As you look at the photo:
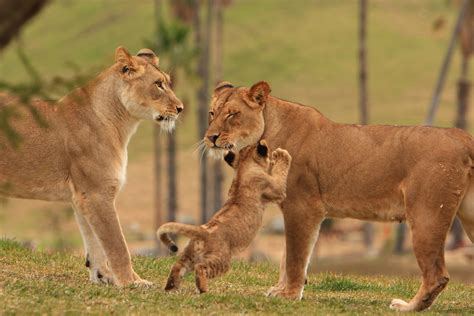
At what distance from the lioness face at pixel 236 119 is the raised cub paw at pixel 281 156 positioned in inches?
18.7

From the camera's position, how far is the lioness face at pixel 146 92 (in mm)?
11625

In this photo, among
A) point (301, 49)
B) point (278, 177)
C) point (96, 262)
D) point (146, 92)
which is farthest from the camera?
point (301, 49)

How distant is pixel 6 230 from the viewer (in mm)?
58969

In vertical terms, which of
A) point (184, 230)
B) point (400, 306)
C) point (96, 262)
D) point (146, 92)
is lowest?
point (400, 306)

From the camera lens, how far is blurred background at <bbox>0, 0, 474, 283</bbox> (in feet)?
176

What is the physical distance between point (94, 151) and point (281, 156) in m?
1.78

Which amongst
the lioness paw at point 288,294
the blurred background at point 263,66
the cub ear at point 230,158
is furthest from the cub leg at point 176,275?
the blurred background at point 263,66

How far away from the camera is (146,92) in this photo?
11.7 metres

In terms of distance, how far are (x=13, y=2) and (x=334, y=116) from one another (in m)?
73.9

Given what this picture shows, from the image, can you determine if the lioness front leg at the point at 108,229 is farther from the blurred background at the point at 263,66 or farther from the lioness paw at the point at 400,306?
the blurred background at the point at 263,66

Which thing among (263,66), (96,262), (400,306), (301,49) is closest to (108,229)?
(96,262)

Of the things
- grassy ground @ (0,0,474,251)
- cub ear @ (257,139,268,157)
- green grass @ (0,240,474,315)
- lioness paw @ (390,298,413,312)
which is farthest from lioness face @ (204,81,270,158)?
grassy ground @ (0,0,474,251)

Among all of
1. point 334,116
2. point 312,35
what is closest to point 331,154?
point 334,116

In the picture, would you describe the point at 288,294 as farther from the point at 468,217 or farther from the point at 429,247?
the point at 468,217
